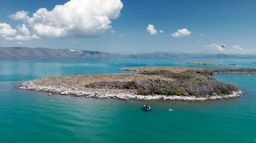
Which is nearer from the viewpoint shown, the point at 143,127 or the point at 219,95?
the point at 143,127

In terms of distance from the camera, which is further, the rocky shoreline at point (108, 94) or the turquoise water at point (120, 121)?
the rocky shoreline at point (108, 94)

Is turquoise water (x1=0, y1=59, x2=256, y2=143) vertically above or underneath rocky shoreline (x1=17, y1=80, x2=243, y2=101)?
underneath

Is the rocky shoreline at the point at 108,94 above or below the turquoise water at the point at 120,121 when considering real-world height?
above

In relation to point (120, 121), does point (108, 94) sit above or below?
above

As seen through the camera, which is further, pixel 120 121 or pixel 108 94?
pixel 108 94

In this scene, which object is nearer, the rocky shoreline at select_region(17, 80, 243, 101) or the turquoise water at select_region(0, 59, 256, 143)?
the turquoise water at select_region(0, 59, 256, 143)

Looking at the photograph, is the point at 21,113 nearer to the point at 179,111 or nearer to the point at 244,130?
the point at 179,111

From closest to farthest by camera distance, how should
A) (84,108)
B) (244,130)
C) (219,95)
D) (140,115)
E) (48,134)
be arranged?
(48,134), (244,130), (140,115), (84,108), (219,95)

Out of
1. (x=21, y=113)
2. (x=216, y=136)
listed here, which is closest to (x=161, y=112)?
(x=216, y=136)
